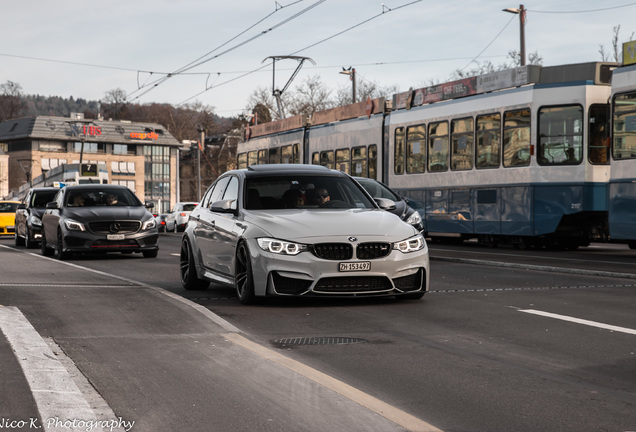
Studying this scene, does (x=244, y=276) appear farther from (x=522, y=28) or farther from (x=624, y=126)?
(x=522, y=28)

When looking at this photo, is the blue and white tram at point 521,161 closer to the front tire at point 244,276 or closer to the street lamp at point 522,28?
the street lamp at point 522,28

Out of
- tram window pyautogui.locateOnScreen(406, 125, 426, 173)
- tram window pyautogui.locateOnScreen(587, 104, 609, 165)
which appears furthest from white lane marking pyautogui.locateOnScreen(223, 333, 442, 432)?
tram window pyautogui.locateOnScreen(406, 125, 426, 173)

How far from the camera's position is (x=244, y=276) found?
10.6 meters

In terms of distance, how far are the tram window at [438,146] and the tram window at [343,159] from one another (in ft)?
14.4

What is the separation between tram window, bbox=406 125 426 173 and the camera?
26.1 meters

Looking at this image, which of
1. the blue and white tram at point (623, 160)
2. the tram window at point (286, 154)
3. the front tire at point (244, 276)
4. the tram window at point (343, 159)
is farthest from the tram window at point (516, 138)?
the front tire at point (244, 276)

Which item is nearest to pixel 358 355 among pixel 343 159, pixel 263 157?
pixel 343 159

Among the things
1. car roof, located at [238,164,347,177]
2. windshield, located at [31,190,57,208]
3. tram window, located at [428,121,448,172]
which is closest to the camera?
car roof, located at [238,164,347,177]

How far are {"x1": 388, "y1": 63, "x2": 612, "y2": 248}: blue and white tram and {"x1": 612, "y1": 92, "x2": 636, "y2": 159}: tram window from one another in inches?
55.0

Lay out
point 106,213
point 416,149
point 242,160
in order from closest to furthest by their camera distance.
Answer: point 106,213 < point 416,149 < point 242,160

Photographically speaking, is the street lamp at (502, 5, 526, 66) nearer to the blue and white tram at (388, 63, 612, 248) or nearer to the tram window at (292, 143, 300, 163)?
the tram window at (292, 143, 300, 163)

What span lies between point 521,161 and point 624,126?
11.2ft

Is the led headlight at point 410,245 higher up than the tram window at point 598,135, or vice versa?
the tram window at point 598,135

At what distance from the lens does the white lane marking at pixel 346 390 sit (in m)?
5.01
